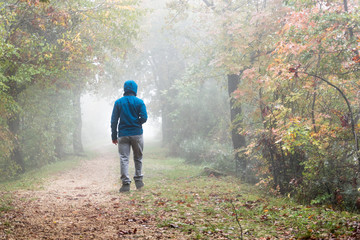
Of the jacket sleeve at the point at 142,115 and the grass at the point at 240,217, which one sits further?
the jacket sleeve at the point at 142,115

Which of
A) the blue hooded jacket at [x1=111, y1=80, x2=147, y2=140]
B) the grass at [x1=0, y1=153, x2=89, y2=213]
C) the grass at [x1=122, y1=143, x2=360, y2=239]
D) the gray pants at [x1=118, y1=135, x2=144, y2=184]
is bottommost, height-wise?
the grass at [x1=0, y1=153, x2=89, y2=213]

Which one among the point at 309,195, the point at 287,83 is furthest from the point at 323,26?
the point at 309,195

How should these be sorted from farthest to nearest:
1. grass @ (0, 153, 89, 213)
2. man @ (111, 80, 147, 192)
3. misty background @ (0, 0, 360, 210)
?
1. man @ (111, 80, 147, 192)
2. misty background @ (0, 0, 360, 210)
3. grass @ (0, 153, 89, 213)

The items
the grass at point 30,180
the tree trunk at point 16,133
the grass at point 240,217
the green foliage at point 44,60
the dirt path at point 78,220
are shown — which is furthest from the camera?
the tree trunk at point 16,133


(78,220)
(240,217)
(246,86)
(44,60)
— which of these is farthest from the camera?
(44,60)

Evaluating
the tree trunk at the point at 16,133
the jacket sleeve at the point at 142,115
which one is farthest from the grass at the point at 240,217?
the tree trunk at the point at 16,133

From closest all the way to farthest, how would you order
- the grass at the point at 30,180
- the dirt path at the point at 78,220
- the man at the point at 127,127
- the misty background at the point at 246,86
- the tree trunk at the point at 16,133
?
the dirt path at the point at 78,220 < the grass at the point at 30,180 < the misty background at the point at 246,86 < the man at the point at 127,127 < the tree trunk at the point at 16,133

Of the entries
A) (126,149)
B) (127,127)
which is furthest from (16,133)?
(127,127)

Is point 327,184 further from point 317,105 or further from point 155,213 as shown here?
point 155,213

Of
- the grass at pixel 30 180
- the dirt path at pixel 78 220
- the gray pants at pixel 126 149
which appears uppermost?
the gray pants at pixel 126 149

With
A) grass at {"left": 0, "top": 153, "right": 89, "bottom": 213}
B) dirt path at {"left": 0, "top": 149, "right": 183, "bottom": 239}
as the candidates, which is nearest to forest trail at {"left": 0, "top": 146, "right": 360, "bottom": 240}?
dirt path at {"left": 0, "top": 149, "right": 183, "bottom": 239}

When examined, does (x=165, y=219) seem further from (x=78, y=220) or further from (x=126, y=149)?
(x=126, y=149)

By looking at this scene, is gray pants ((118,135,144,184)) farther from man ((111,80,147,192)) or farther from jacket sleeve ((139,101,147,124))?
jacket sleeve ((139,101,147,124))

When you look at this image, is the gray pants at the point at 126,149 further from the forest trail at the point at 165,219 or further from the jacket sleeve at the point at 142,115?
the forest trail at the point at 165,219
